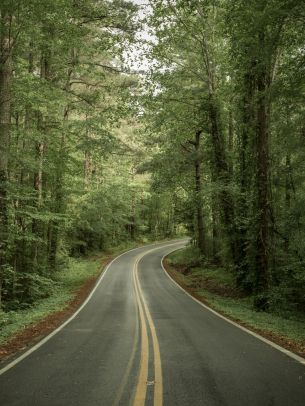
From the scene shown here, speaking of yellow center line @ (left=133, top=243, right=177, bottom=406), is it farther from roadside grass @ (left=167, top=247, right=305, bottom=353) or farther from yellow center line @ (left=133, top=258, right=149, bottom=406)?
roadside grass @ (left=167, top=247, right=305, bottom=353)

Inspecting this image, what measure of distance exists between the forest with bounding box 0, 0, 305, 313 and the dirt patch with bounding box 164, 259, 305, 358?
2.02 metres

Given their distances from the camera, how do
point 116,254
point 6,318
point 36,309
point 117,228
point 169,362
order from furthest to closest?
1. point 117,228
2. point 116,254
3. point 36,309
4. point 6,318
5. point 169,362

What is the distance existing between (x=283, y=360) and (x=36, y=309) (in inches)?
414

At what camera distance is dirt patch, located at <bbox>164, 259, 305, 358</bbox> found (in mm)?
8645

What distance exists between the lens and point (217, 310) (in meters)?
15.0

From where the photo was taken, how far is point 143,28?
56.4ft

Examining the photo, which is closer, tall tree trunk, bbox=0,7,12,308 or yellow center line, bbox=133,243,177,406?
yellow center line, bbox=133,243,177,406

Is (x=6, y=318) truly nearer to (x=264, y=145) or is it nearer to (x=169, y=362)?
(x=169, y=362)

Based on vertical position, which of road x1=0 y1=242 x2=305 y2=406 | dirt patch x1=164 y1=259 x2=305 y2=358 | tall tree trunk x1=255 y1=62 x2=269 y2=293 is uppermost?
tall tree trunk x1=255 y1=62 x2=269 y2=293

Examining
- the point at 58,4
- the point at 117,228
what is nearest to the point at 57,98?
the point at 58,4

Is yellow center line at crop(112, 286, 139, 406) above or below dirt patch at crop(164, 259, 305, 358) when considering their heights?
above

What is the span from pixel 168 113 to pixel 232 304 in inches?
449

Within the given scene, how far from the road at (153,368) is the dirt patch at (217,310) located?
0.48 m

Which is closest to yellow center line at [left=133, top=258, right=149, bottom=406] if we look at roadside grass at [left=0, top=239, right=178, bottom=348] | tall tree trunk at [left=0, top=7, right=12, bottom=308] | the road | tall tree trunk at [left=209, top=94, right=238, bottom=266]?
the road
